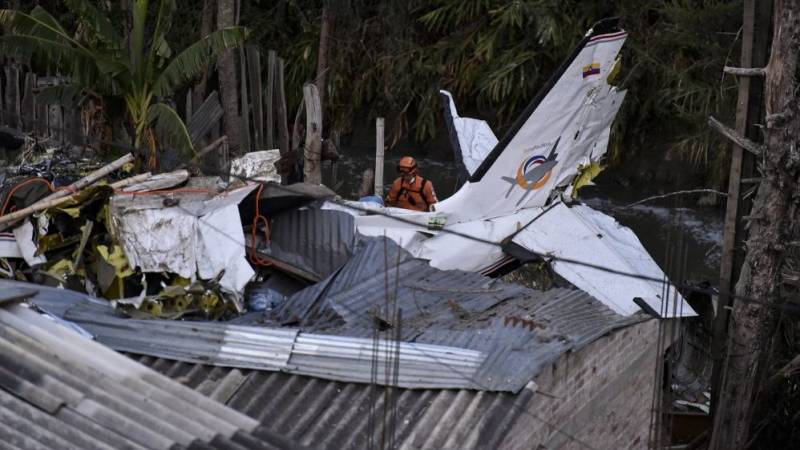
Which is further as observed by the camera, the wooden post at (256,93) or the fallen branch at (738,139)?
the wooden post at (256,93)

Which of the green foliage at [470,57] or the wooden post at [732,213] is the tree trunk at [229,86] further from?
the green foliage at [470,57]

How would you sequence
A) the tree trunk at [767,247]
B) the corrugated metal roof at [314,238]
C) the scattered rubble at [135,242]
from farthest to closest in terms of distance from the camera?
the tree trunk at [767,247]
the corrugated metal roof at [314,238]
the scattered rubble at [135,242]

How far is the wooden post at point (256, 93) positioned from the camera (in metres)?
13.3

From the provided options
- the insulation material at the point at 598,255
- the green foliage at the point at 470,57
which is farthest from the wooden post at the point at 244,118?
the green foliage at the point at 470,57

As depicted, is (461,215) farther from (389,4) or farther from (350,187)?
(389,4)

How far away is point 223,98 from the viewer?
48.3 feet

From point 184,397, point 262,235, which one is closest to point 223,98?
point 262,235

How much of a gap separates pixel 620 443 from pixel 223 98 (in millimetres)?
8069

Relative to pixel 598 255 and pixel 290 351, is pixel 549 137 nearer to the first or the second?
pixel 598 255

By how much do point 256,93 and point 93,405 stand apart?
28.5 ft

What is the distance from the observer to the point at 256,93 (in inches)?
530

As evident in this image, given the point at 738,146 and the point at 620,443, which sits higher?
the point at 738,146

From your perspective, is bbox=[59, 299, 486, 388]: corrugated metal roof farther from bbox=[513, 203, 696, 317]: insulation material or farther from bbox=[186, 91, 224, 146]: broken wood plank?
bbox=[186, 91, 224, 146]: broken wood plank

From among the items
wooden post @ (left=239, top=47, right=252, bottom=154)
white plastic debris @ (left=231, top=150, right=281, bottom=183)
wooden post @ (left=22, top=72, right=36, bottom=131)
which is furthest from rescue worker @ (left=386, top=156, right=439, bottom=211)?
wooden post @ (left=22, top=72, right=36, bottom=131)
